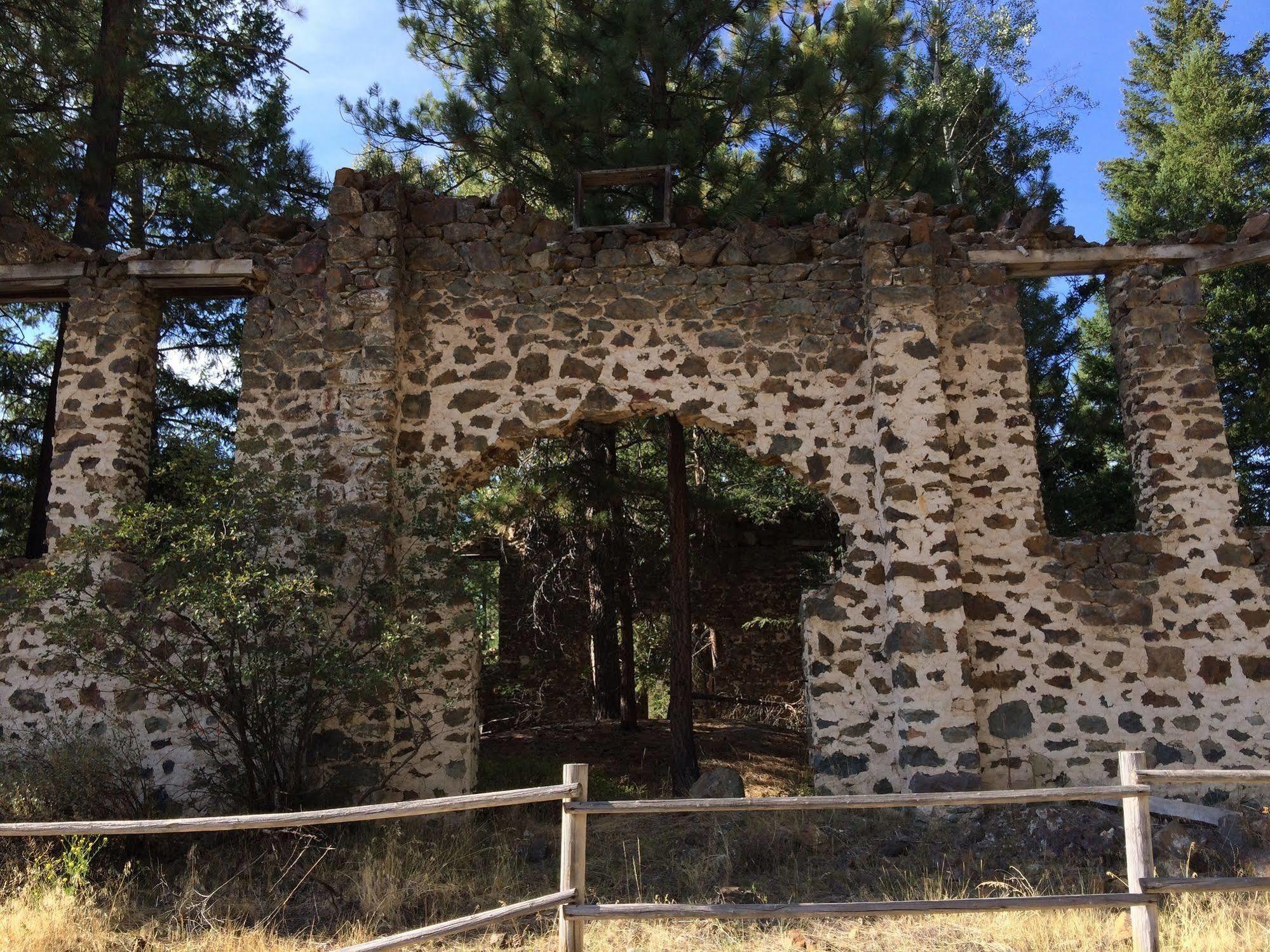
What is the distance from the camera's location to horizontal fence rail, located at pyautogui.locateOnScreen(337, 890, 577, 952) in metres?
3.83

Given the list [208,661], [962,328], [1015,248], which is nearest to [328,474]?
[208,661]

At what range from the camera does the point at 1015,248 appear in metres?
8.02

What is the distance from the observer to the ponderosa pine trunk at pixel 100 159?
956cm

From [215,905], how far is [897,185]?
28.9ft

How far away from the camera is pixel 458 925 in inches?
156

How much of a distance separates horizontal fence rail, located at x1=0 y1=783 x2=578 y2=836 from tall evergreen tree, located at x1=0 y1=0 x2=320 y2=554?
6365mm

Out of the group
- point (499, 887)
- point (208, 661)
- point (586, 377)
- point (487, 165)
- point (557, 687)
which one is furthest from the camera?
point (557, 687)

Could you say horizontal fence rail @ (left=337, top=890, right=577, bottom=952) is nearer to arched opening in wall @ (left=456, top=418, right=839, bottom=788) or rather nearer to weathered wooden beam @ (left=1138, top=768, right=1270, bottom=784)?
weathered wooden beam @ (left=1138, top=768, right=1270, bottom=784)

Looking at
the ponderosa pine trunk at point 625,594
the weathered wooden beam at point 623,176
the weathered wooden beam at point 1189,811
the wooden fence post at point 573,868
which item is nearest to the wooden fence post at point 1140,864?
the wooden fence post at point 573,868

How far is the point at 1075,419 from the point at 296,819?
14.1 m

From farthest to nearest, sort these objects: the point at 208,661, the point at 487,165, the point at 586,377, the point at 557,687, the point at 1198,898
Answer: the point at 557,687
the point at 487,165
the point at 586,377
the point at 208,661
the point at 1198,898

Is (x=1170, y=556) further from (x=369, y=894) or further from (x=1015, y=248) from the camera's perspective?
(x=369, y=894)

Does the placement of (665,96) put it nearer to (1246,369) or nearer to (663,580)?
(663,580)

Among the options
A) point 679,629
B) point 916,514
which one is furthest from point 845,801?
point 679,629
